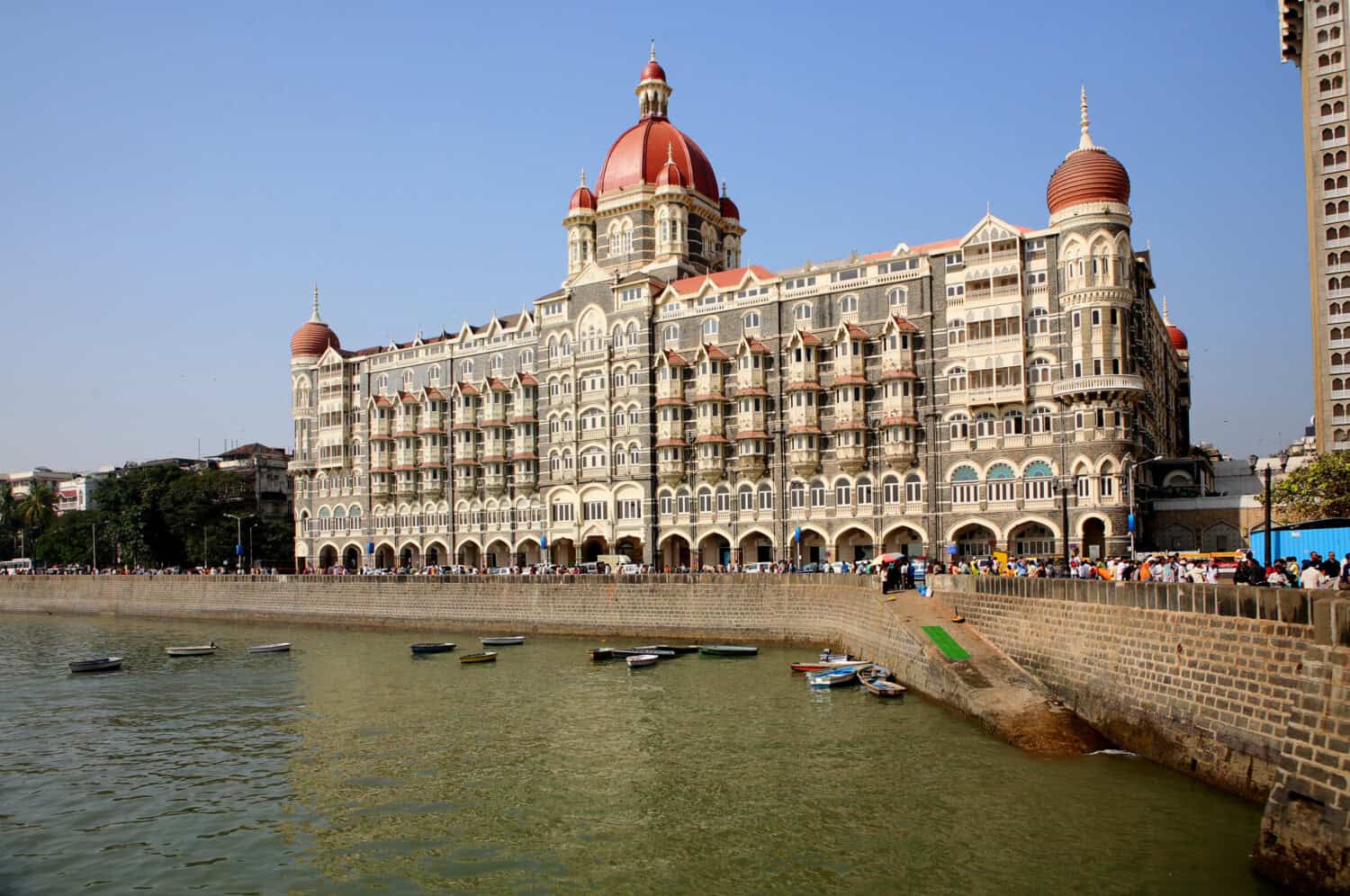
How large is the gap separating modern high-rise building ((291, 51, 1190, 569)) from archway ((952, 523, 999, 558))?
140mm

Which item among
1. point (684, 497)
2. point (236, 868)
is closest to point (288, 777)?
point (236, 868)

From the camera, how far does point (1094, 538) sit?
61562 mm

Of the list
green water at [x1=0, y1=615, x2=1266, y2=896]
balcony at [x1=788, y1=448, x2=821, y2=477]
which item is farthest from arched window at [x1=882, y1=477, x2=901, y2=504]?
green water at [x1=0, y1=615, x2=1266, y2=896]

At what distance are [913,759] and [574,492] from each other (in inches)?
2172

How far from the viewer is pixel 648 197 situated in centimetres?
8438

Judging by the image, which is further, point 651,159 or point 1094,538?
point 651,159

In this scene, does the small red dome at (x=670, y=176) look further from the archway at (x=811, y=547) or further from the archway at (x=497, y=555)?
the archway at (x=497, y=555)

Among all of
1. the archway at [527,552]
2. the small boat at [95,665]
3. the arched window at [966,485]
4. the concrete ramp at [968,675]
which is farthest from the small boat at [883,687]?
the archway at [527,552]

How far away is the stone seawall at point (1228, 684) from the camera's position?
18.5 meters

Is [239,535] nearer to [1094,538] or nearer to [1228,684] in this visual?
[1094,538]

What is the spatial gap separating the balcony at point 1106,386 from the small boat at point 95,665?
53439 mm

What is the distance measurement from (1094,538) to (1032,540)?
142 inches

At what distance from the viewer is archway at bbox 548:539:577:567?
85312 millimetres

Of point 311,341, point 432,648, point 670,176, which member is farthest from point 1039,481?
point 311,341
